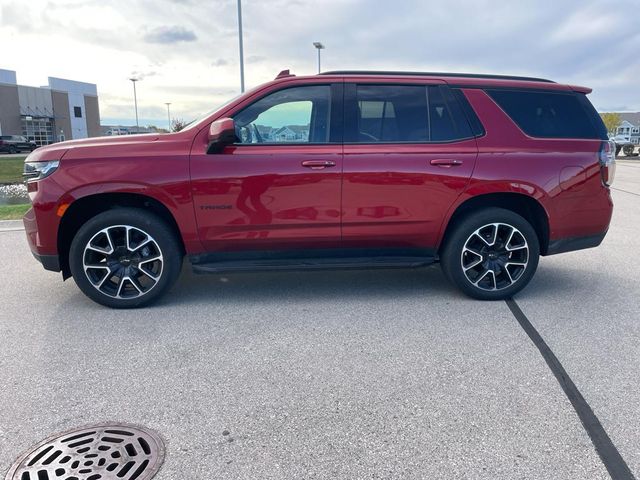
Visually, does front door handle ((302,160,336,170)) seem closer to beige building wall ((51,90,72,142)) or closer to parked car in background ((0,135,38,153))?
parked car in background ((0,135,38,153))

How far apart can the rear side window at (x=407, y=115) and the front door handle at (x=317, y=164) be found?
0.32m

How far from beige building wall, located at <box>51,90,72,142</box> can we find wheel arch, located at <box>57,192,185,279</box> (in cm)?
6909

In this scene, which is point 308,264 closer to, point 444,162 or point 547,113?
point 444,162

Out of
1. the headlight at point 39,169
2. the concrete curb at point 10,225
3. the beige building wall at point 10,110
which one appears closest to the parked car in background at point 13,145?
the beige building wall at point 10,110

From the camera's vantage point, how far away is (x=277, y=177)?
13.4ft

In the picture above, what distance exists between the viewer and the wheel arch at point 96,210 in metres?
4.14

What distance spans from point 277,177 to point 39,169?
75.8 inches

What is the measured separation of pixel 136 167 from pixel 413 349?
2.57m

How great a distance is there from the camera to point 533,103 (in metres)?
4.49

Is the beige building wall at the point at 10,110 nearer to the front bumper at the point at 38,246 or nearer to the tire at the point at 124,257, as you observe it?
the front bumper at the point at 38,246

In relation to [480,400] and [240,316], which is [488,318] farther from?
[240,316]

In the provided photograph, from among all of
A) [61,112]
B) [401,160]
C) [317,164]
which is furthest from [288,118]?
[61,112]

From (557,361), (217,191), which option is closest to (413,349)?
(557,361)

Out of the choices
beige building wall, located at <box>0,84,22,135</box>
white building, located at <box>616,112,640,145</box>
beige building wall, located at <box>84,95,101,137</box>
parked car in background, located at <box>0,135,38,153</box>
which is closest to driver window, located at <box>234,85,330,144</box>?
parked car in background, located at <box>0,135,38,153</box>
